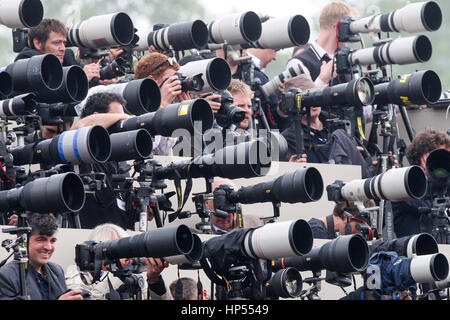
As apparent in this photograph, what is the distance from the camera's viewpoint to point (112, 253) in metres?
7.93

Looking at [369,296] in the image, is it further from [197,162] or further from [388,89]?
[388,89]

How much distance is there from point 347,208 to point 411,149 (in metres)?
1.23

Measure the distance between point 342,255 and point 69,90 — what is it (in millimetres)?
1985

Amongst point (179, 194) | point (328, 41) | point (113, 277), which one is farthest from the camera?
point (328, 41)

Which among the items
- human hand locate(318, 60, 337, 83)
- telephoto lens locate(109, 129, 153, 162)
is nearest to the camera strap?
telephoto lens locate(109, 129, 153, 162)

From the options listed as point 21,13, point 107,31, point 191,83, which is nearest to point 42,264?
point 21,13

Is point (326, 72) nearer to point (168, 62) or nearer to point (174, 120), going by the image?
point (168, 62)

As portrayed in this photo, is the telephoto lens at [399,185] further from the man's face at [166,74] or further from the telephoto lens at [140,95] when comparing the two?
the man's face at [166,74]

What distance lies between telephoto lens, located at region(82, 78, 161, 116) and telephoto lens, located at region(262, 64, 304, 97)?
235 centimetres

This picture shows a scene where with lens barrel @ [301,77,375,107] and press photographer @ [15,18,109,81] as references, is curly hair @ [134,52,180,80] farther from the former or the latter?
lens barrel @ [301,77,375,107]

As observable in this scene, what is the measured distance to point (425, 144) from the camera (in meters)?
10.6

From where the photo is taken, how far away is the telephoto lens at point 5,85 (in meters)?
7.99
